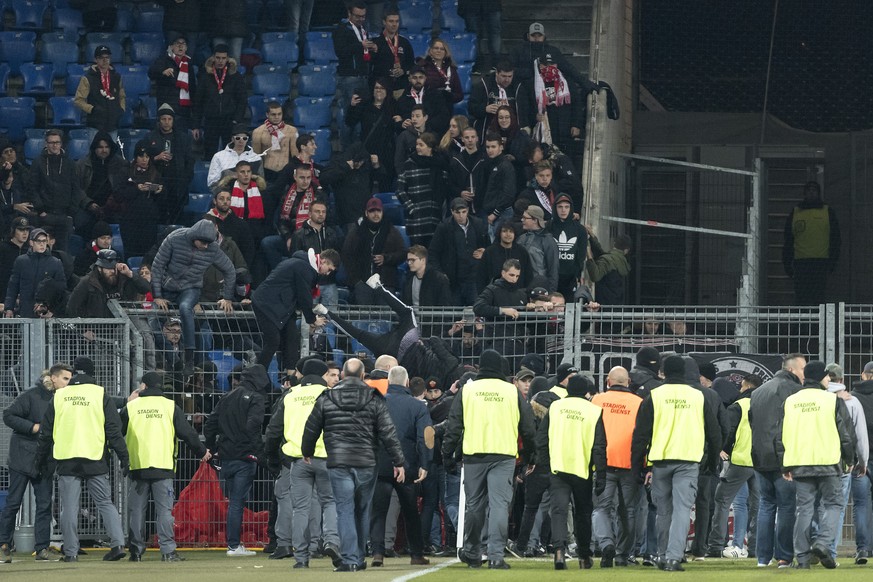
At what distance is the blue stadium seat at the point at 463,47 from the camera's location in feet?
83.1

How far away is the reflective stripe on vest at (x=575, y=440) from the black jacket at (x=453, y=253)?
5.59 metres

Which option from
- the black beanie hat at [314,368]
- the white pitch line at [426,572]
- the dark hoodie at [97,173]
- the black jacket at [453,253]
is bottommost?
the white pitch line at [426,572]

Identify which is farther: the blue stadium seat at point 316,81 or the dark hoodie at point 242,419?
the blue stadium seat at point 316,81

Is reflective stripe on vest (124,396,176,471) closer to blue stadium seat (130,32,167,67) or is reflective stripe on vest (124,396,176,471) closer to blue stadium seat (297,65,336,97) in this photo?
blue stadium seat (297,65,336,97)

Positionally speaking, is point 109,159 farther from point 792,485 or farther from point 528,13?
point 792,485

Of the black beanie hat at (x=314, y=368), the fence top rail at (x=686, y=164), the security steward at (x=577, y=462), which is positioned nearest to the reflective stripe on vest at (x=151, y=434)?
the black beanie hat at (x=314, y=368)

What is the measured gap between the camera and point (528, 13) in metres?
26.5

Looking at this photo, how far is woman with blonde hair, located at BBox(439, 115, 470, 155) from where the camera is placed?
22531 mm

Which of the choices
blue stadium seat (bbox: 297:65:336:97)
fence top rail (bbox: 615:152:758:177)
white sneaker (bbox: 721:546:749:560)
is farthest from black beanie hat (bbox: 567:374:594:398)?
blue stadium seat (bbox: 297:65:336:97)

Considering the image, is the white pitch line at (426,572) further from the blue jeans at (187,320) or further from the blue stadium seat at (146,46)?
the blue stadium seat at (146,46)

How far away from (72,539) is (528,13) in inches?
487

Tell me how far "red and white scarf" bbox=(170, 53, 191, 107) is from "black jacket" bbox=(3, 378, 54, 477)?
26.4 feet

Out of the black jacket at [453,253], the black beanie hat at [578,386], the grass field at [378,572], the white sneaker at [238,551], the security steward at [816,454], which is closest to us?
the grass field at [378,572]

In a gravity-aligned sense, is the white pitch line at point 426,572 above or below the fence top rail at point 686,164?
below
